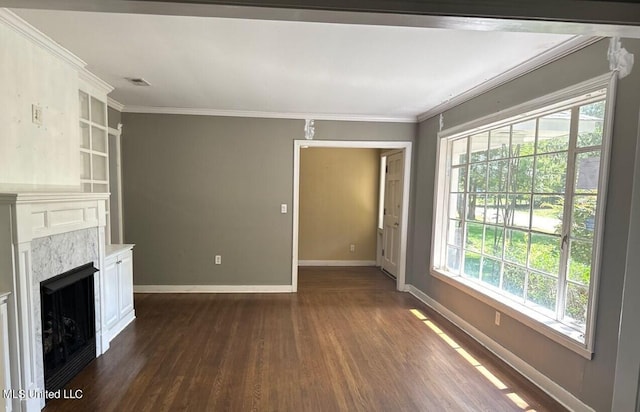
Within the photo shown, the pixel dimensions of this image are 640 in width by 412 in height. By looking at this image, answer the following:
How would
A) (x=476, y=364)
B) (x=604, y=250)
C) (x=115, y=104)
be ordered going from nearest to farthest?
Answer: (x=604, y=250), (x=476, y=364), (x=115, y=104)

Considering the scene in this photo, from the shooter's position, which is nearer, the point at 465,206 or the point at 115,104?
the point at 465,206

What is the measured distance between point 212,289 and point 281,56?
10.5 feet

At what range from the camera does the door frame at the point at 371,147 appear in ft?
14.3

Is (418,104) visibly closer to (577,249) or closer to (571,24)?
(577,249)

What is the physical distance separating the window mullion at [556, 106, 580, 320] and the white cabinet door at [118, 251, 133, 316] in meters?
3.82

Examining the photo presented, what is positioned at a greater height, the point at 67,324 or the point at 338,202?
the point at 338,202

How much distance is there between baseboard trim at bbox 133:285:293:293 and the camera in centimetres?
427

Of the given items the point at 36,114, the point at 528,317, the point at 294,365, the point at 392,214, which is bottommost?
the point at 294,365

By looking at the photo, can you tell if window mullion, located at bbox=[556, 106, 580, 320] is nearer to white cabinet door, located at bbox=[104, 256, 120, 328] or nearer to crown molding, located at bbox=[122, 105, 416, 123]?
crown molding, located at bbox=[122, 105, 416, 123]

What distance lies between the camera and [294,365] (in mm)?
2566

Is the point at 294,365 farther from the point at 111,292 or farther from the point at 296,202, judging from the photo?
the point at 296,202

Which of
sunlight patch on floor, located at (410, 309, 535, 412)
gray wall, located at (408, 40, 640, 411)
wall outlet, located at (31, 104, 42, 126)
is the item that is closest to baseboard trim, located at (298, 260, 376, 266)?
sunlight patch on floor, located at (410, 309, 535, 412)

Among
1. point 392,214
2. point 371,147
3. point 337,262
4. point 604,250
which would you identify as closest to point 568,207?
point 604,250

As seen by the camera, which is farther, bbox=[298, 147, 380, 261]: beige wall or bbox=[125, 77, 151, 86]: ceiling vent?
bbox=[298, 147, 380, 261]: beige wall
